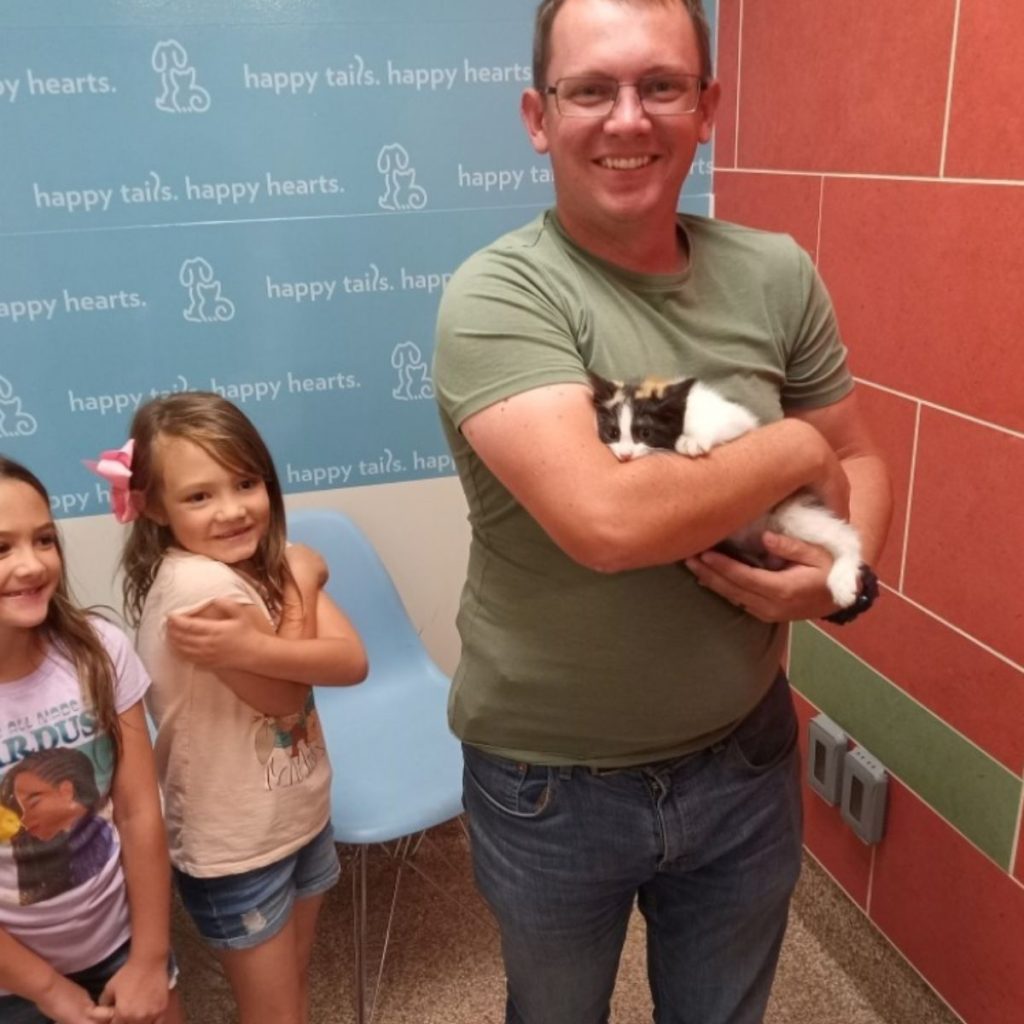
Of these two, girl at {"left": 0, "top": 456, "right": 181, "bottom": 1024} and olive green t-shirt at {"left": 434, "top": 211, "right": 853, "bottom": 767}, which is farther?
girl at {"left": 0, "top": 456, "right": 181, "bottom": 1024}

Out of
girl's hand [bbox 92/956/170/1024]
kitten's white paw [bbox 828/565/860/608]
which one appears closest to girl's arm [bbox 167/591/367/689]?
girl's hand [bbox 92/956/170/1024]

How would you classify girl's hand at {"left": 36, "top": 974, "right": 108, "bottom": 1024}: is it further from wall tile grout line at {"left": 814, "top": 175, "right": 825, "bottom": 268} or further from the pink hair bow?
wall tile grout line at {"left": 814, "top": 175, "right": 825, "bottom": 268}

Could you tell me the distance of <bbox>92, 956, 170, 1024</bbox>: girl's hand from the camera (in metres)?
1.33

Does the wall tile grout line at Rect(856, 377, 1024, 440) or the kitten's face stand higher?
the kitten's face

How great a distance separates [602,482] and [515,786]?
1.34ft

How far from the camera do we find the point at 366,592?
7.00 feet

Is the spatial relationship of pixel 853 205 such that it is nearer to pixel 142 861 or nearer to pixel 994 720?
pixel 994 720

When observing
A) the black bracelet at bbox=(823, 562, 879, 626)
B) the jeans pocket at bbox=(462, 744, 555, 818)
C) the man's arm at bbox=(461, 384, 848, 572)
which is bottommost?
the jeans pocket at bbox=(462, 744, 555, 818)

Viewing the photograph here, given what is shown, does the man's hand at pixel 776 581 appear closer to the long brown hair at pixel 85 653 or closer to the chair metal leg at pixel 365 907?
the long brown hair at pixel 85 653

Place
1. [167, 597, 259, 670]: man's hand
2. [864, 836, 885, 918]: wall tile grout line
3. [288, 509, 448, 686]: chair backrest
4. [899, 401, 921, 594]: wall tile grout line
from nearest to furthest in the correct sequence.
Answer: [167, 597, 259, 670]: man's hand
[899, 401, 921, 594]: wall tile grout line
[864, 836, 885, 918]: wall tile grout line
[288, 509, 448, 686]: chair backrest

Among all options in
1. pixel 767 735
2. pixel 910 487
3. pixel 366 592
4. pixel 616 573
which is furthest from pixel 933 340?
pixel 366 592

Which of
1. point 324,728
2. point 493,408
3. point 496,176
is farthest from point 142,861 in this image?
point 496,176

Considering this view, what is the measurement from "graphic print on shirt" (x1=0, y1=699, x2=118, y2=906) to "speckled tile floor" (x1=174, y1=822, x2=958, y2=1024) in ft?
2.56

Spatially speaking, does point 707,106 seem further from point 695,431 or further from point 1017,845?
point 1017,845
